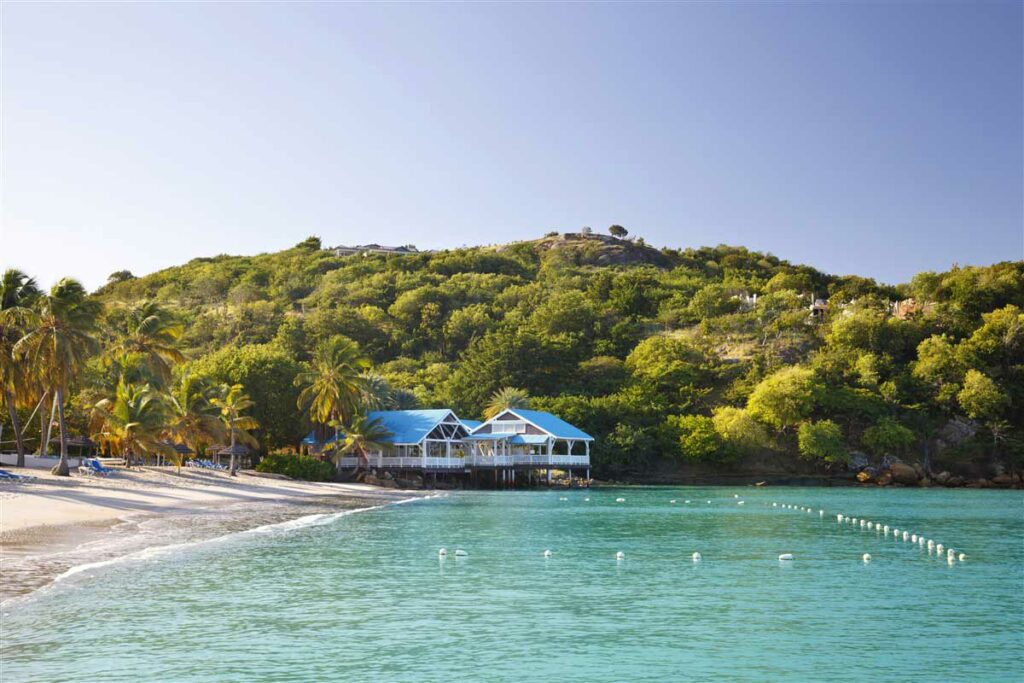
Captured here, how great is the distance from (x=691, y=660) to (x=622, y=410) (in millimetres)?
61043

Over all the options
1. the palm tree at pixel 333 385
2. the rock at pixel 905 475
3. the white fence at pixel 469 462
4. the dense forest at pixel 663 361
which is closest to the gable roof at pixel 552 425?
the white fence at pixel 469 462

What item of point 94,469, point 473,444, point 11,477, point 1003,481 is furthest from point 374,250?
point 11,477

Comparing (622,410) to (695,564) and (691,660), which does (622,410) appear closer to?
(695,564)

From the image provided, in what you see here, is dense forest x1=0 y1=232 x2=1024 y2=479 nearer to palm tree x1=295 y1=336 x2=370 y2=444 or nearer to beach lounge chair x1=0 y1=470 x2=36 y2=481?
palm tree x1=295 y1=336 x2=370 y2=444

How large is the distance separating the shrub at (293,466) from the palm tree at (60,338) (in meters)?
18.5

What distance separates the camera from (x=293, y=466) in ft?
193

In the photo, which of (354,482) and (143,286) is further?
(143,286)

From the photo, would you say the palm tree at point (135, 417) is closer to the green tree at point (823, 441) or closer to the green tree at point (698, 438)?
the green tree at point (698, 438)

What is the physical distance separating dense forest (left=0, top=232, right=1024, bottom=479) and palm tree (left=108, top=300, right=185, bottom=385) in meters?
0.20

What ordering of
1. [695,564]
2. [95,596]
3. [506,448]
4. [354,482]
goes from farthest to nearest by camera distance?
[506,448], [354,482], [695,564], [95,596]

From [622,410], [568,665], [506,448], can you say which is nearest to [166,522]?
[568,665]

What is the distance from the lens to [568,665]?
40.8 feet

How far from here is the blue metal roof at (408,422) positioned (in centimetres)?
6209

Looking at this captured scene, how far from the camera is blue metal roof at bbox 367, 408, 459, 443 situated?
62.1m
